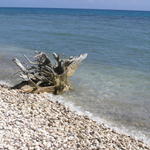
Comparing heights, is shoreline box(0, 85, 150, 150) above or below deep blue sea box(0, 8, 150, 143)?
above

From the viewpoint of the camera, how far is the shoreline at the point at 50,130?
273 inches

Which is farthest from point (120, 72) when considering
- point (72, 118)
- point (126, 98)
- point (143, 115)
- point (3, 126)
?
point (3, 126)

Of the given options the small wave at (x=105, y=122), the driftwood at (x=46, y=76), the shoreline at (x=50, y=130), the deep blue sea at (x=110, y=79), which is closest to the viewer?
the shoreline at (x=50, y=130)

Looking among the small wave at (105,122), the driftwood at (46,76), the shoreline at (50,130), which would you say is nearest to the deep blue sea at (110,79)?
the small wave at (105,122)

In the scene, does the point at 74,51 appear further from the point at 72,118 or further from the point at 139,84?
the point at 72,118

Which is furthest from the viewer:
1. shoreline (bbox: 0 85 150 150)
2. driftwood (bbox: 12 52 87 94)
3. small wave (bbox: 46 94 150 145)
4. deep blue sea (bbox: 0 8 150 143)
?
driftwood (bbox: 12 52 87 94)

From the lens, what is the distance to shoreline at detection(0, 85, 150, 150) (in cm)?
693

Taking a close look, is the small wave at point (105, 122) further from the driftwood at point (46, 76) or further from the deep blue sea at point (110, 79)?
the driftwood at point (46, 76)

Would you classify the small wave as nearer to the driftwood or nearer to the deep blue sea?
the deep blue sea

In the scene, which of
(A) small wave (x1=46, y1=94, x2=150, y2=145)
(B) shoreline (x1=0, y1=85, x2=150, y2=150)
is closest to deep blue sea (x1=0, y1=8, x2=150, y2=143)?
(A) small wave (x1=46, y1=94, x2=150, y2=145)

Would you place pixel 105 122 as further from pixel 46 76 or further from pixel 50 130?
pixel 46 76

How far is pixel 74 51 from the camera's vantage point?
2217 centimetres

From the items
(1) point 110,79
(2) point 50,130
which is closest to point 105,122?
(2) point 50,130

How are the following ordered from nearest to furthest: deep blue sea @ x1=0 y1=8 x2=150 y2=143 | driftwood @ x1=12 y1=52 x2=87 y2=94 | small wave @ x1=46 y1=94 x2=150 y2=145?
small wave @ x1=46 y1=94 x2=150 y2=145 < deep blue sea @ x1=0 y1=8 x2=150 y2=143 < driftwood @ x1=12 y1=52 x2=87 y2=94
